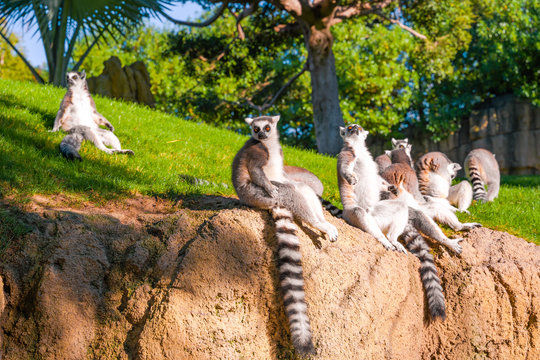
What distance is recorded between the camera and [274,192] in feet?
14.6

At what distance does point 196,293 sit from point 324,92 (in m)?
11.0

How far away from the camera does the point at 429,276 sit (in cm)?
496

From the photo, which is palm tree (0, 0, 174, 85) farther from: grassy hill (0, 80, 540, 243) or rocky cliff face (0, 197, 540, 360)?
rocky cliff face (0, 197, 540, 360)

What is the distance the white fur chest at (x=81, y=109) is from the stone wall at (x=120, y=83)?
21.2ft

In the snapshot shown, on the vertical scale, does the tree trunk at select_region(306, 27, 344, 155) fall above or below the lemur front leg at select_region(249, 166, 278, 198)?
above

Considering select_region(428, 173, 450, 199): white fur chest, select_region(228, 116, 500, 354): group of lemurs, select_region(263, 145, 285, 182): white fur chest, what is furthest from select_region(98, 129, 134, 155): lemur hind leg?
select_region(428, 173, 450, 199): white fur chest

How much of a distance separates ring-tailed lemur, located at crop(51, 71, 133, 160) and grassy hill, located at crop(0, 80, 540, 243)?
7.7 inches

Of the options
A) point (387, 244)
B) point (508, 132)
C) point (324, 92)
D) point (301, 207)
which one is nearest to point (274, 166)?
point (301, 207)

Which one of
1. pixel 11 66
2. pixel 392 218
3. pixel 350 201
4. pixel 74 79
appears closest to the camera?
pixel 392 218

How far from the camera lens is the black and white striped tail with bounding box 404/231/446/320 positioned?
487cm

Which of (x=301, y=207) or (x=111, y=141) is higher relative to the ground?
(x=111, y=141)

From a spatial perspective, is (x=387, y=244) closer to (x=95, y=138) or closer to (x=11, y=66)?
(x=95, y=138)

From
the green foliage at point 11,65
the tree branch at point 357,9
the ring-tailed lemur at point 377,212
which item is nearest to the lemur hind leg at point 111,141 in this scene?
the ring-tailed lemur at point 377,212

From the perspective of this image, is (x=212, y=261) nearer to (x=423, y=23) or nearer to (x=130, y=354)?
(x=130, y=354)
